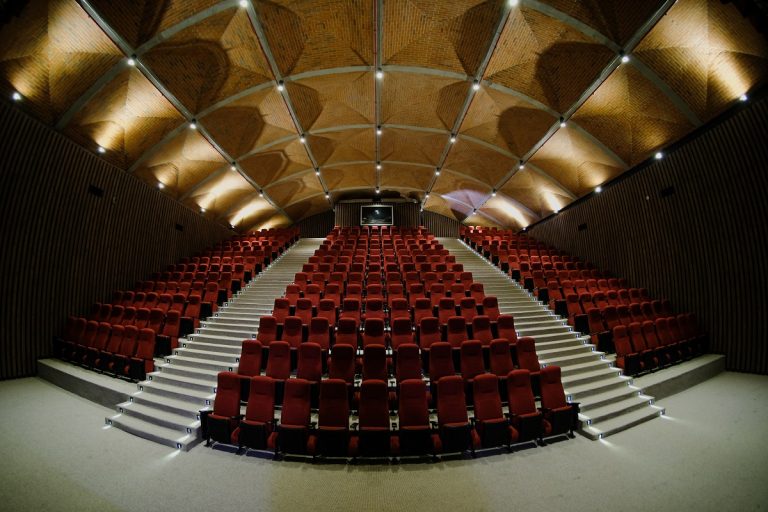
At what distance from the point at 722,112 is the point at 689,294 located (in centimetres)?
389

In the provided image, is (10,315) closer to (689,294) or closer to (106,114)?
(106,114)

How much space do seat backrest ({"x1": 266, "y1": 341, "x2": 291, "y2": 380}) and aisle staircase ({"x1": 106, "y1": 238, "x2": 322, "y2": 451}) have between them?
941 mm

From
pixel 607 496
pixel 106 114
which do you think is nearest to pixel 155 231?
pixel 106 114

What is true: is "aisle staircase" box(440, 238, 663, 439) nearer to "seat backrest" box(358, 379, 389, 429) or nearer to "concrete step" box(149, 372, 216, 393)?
"seat backrest" box(358, 379, 389, 429)

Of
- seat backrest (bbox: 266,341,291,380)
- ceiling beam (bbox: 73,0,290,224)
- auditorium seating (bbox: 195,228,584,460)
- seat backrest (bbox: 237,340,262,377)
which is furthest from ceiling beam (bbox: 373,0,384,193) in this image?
seat backrest (bbox: 237,340,262,377)

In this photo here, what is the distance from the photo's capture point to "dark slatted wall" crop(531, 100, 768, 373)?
593 cm

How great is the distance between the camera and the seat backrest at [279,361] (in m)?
4.43

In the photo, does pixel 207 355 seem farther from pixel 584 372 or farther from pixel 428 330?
pixel 584 372

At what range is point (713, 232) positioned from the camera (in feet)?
21.9

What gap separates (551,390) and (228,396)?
4.11m

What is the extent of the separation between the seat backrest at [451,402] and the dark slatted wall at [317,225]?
15415 millimetres

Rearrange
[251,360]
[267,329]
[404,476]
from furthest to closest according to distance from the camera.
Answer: [267,329]
[251,360]
[404,476]

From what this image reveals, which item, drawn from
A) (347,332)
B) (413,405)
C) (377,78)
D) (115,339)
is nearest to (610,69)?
(377,78)

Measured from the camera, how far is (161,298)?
6.94 meters
